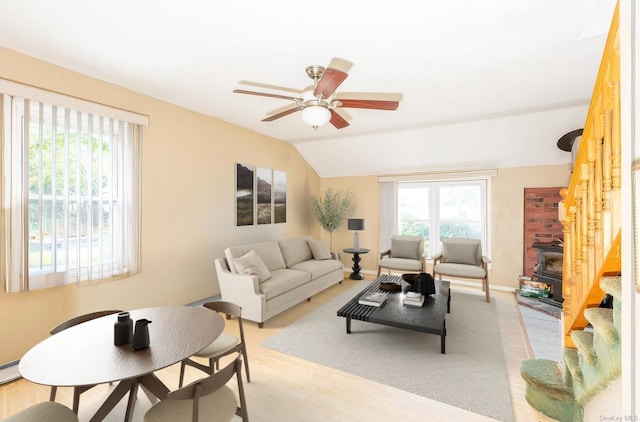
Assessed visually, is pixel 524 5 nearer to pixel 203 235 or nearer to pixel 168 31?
pixel 168 31

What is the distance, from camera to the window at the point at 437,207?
16.9 feet

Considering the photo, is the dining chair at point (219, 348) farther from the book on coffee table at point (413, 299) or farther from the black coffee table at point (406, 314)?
the book on coffee table at point (413, 299)

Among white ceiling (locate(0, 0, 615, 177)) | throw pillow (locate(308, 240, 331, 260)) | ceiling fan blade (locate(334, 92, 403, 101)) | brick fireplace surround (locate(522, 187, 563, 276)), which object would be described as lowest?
throw pillow (locate(308, 240, 331, 260))

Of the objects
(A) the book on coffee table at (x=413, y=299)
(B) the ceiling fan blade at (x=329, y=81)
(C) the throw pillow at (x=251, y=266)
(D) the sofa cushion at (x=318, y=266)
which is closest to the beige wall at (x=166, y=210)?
(C) the throw pillow at (x=251, y=266)

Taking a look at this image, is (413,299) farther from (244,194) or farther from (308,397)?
(244,194)

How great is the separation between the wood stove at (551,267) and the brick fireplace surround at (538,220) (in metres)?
0.20

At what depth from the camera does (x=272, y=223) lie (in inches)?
204

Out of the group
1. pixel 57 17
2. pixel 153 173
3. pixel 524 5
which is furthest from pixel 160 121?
pixel 524 5

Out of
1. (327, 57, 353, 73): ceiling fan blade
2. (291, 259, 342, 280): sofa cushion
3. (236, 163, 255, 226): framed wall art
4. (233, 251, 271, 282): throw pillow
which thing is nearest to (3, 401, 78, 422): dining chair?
(233, 251, 271, 282): throw pillow

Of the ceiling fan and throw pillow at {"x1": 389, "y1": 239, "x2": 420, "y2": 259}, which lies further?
throw pillow at {"x1": 389, "y1": 239, "x2": 420, "y2": 259}

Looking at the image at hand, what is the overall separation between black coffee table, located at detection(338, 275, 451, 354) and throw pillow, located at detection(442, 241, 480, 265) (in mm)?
1486

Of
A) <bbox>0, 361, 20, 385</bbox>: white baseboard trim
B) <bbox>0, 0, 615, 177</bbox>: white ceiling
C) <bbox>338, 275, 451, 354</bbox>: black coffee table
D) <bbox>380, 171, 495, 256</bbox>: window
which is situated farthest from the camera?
<bbox>380, 171, 495, 256</bbox>: window

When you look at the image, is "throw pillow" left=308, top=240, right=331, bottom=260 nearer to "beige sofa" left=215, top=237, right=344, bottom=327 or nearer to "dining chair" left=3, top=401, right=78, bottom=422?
"beige sofa" left=215, top=237, right=344, bottom=327

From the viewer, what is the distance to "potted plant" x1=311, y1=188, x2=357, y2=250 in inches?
233
